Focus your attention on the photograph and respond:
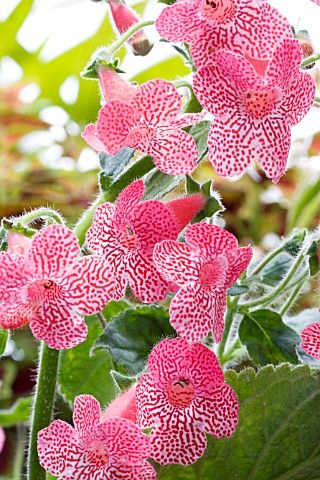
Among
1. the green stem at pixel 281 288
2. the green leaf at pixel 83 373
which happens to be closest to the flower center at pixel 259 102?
the green stem at pixel 281 288

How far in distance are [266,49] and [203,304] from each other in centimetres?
14

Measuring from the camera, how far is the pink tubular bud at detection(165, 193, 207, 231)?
0.42 meters

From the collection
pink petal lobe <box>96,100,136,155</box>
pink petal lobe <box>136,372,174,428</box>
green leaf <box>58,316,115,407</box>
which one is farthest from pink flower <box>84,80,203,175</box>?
green leaf <box>58,316,115,407</box>

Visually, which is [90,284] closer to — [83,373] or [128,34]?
[128,34]

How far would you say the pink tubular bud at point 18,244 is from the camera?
0.41 metres

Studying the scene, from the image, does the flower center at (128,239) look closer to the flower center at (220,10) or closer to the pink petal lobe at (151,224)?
the pink petal lobe at (151,224)

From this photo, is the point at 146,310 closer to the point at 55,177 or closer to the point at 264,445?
the point at 264,445

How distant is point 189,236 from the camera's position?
399mm

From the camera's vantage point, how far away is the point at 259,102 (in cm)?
40

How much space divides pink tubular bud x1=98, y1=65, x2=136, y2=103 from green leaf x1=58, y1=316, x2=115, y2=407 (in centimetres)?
24

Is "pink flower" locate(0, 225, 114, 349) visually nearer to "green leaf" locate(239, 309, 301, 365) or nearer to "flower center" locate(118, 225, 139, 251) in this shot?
"flower center" locate(118, 225, 139, 251)

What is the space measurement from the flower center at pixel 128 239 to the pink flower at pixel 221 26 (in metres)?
0.09

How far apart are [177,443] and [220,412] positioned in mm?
29

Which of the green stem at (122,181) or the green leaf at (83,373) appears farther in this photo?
the green leaf at (83,373)
